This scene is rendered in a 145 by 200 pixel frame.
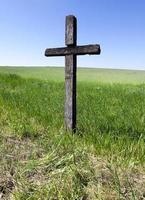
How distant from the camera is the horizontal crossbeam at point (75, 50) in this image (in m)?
6.64

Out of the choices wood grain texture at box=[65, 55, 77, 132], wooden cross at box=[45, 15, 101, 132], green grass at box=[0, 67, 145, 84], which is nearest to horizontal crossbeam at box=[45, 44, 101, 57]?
wooden cross at box=[45, 15, 101, 132]

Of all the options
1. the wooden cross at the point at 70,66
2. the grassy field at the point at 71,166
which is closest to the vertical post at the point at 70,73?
the wooden cross at the point at 70,66

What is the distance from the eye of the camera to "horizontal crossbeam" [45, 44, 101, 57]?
261 inches

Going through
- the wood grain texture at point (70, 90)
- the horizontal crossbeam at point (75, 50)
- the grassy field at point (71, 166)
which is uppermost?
the horizontal crossbeam at point (75, 50)

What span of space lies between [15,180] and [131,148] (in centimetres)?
188

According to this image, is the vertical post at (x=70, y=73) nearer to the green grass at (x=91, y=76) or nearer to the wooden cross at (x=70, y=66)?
the wooden cross at (x=70, y=66)

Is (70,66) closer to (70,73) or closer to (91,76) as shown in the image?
(70,73)

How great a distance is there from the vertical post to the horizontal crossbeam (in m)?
0.08

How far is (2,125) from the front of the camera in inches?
306

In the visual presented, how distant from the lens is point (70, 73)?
7.18m

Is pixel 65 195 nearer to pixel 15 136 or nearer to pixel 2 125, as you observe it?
pixel 15 136

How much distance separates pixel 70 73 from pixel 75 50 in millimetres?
424

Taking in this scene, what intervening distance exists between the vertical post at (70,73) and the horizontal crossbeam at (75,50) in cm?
8

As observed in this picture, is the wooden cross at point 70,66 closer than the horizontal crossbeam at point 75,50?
No
